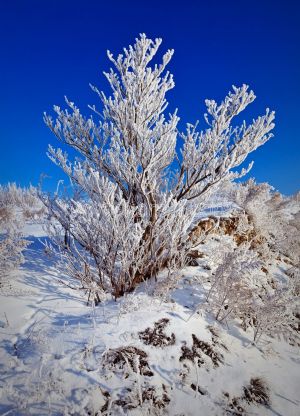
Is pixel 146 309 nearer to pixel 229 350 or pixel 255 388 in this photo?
pixel 229 350

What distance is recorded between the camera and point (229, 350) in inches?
138

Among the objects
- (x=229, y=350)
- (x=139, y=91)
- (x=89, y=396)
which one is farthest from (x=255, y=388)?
(x=139, y=91)

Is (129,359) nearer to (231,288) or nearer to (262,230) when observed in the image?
(231,288)

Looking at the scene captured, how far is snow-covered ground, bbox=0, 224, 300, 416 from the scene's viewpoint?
7.93 ft

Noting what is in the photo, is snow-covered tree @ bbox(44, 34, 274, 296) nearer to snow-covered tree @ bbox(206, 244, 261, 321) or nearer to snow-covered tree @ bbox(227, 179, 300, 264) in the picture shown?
snow-covered tree @ bbox(206, 244, 261, 321)

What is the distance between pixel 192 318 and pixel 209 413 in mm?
1368

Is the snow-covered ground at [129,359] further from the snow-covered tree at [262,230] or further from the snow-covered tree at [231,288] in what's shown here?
the snow-covered tree at [262,230]

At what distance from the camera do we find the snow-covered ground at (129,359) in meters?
2.42

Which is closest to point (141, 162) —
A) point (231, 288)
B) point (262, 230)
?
point (231, 288)

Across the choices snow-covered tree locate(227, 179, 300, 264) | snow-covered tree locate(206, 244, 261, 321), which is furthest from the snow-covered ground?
snow-covered tree locate(227, 179, 300, 264)

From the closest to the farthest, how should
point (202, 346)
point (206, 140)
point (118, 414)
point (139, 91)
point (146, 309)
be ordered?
point (118, 414)
point (202, 346)
point (146, 309)
point (139, 91)
point (206, 140)

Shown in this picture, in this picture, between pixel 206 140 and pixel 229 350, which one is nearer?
pixel 229 350

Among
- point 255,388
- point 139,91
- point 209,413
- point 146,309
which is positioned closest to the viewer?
point 209,413

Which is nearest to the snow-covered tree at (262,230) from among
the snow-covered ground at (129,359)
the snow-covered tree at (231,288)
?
the snow-covered tree at (231,288)
